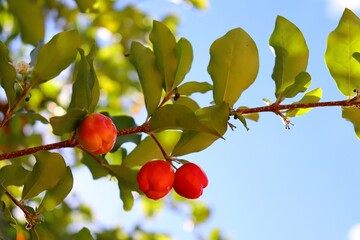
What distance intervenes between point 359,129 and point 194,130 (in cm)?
53

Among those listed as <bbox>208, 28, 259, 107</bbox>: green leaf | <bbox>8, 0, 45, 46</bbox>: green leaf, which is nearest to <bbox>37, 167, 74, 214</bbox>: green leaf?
<bbox>208, 28, 259, 107</bbox>: green leaf

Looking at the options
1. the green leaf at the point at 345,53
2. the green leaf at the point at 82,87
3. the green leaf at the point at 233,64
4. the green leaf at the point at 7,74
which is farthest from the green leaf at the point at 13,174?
the green leaf at the point at 345,53

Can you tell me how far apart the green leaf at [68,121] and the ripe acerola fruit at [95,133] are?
0.01 m

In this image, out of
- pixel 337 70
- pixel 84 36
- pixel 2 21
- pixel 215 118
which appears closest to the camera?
pixel 215 118

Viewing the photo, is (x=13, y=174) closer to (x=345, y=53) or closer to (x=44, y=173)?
(x=44, y=173)

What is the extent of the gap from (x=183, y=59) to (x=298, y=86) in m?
0.34

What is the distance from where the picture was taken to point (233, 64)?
176 cm

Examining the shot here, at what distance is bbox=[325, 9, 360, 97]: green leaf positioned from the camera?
1.81m

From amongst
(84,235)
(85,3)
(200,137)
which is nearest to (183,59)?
(200,137)

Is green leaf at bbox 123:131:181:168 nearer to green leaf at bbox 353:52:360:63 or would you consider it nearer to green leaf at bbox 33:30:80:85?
green leaf at bbox 33:30:80:85

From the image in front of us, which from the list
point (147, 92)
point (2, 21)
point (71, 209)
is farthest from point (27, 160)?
point (147, 92)

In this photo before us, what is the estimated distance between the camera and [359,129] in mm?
1878

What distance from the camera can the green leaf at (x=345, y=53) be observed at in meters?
1.81

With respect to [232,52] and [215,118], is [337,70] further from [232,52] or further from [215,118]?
[215,118]
